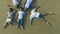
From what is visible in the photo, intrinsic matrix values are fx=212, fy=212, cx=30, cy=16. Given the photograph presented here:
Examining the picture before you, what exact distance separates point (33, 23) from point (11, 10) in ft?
0.71

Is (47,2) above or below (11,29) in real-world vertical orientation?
above

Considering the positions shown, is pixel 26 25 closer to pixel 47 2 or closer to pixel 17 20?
pixel 17 20

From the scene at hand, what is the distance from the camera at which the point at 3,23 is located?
5.87 ft

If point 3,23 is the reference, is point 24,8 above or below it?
above

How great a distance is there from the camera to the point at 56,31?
5.87 ft

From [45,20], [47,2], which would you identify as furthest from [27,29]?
[47,2]

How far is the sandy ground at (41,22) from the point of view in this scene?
1753 millimetres

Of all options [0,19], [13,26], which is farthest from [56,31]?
[0,19]

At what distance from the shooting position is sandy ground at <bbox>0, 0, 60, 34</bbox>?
1.75m

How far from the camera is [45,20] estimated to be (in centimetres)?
177

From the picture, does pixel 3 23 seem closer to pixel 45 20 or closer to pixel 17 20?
pixel 17 20

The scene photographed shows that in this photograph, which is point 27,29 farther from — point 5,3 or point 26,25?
point 5,3

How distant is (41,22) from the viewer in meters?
1.77

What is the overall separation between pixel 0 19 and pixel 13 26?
0.12 metres
